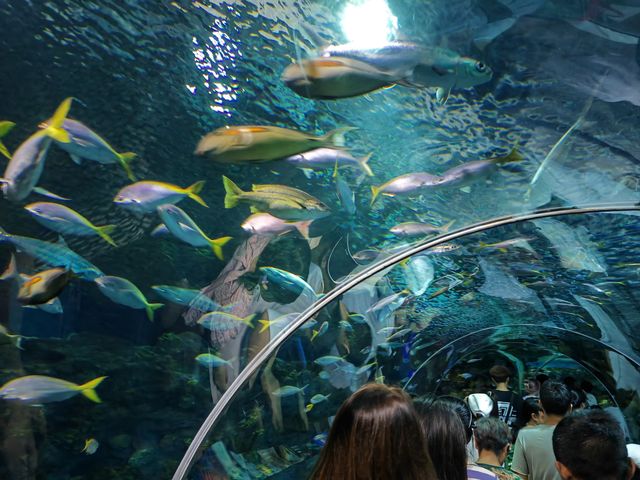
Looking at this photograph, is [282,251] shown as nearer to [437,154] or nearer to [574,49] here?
[437,154]

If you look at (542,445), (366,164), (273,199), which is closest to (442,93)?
(366,164)

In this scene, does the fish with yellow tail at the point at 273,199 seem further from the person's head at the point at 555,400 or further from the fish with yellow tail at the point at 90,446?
the person's head at the point at 555,400

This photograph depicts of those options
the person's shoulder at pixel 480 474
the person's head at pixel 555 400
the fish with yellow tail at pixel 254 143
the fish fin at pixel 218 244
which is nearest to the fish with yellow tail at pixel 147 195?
the fish with yellow tail at pixel 254 143

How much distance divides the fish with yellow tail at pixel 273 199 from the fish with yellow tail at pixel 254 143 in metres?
0.82

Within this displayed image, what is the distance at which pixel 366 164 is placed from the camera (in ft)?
14.2

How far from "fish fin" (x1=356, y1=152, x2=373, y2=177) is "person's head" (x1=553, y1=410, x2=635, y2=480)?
8.18 feet

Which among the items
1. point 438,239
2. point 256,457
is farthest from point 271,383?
point 438,239

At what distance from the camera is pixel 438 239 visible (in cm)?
553

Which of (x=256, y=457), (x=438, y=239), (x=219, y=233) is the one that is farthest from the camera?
(x=256, y=457)

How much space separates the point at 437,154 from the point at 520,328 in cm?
877

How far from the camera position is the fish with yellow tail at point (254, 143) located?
287cm

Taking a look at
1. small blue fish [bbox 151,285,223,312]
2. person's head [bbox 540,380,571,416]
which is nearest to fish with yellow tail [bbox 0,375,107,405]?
small blue fish [bbox 151,285,223,312]

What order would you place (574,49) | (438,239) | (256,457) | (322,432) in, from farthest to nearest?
(322,432) → (256,457) → (438,239) → (574,49)

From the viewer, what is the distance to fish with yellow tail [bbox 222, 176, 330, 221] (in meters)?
3.92
